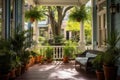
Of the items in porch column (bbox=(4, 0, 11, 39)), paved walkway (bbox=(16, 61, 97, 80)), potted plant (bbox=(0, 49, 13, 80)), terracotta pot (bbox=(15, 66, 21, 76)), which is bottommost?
paved walkway (bbox=(16, 61, 97, 80))

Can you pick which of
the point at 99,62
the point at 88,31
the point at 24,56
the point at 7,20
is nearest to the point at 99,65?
the point at 99,62

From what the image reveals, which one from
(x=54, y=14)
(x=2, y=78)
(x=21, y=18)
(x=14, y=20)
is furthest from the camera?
(x=54, y=14)

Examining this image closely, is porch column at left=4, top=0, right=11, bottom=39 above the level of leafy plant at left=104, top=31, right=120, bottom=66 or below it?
above

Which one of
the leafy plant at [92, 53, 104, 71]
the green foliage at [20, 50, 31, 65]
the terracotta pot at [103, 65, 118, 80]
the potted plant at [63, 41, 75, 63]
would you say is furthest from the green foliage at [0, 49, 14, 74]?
the potted plant at [63, 41, 75, 63]

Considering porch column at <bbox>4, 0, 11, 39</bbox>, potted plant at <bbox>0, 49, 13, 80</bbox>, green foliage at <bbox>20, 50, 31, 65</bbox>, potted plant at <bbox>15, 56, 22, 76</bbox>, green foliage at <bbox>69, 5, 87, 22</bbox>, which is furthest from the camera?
green foliage at <bbox>69, 5, 87, 22</bbox>

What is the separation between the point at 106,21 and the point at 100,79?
2563 mm

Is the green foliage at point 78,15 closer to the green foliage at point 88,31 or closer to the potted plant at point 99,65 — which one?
the potted plant at point 99,65

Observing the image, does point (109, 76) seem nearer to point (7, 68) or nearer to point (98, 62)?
point (98, 62)

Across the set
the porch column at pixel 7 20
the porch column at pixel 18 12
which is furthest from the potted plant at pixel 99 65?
the porch column at pixel 18 12

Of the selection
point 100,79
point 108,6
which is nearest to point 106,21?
point 108,6

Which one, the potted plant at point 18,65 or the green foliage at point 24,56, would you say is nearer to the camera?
the potted plant at point 18,65

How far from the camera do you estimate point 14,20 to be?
354 inches

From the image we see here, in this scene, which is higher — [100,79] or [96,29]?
[96,29]

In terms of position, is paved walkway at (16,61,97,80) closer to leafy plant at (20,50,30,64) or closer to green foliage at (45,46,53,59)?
leafy plant at (20,50,30,64)
